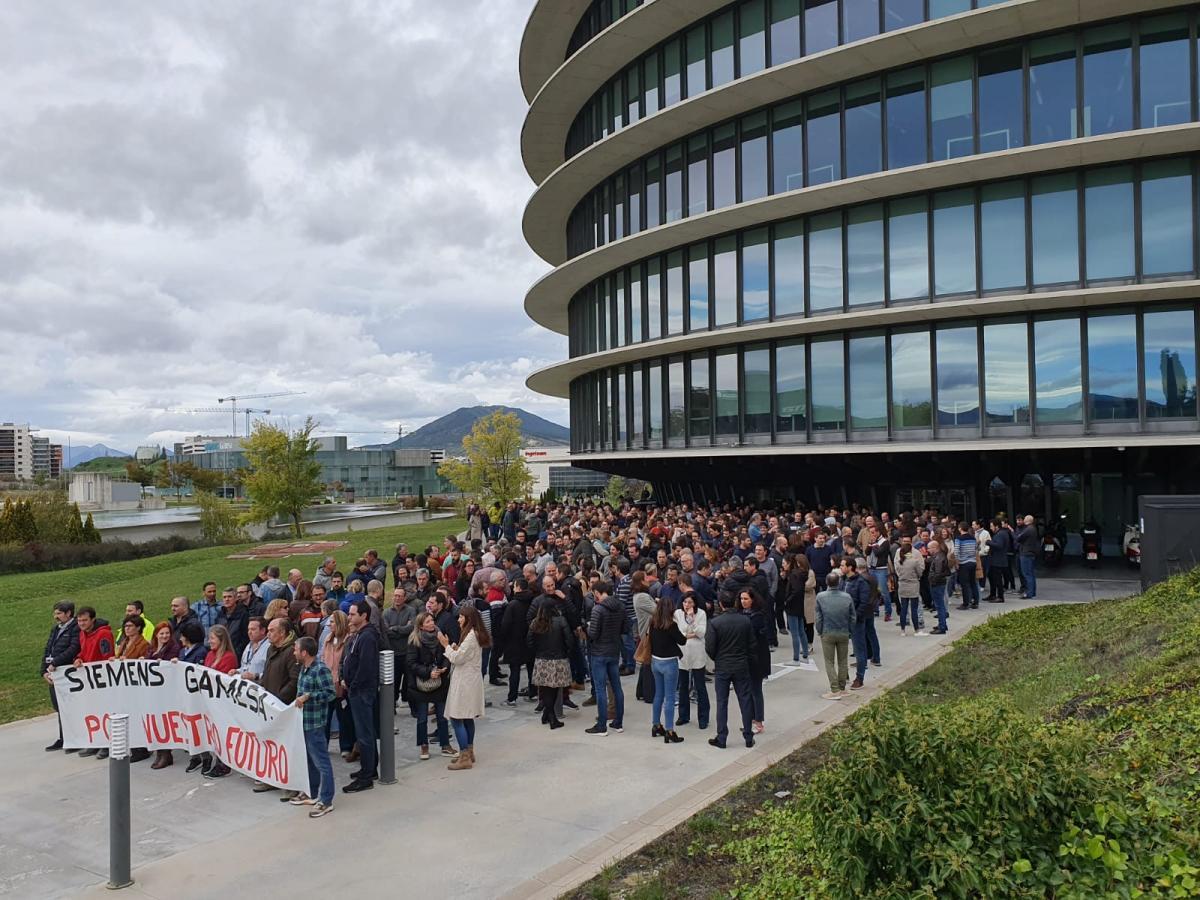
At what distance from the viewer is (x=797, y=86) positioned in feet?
83.5

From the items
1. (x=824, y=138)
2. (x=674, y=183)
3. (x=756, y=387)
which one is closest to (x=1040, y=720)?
(x=756, y=387)

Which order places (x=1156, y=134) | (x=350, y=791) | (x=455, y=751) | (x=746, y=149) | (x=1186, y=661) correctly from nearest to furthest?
(x=1186, y=661) < (x=350, y=791) < (x=455, y=751) < (x=1156, y=134) < (x=746, y=149)

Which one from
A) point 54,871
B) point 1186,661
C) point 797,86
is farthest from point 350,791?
point 797,86

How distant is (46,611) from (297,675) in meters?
19.8

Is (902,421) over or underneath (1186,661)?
over

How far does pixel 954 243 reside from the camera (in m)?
24.0

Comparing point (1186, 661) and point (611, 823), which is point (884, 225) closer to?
point (1186, 661)

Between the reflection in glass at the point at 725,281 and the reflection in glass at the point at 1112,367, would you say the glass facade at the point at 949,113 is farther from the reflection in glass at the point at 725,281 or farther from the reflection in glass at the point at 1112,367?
the reflection in glass at the point at 1112,367

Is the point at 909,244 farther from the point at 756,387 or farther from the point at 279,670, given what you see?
the point at 279,670

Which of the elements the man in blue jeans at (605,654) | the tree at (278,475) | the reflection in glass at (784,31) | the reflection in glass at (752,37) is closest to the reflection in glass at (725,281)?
the reflection in glass at (752,37)

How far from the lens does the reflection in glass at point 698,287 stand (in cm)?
2886

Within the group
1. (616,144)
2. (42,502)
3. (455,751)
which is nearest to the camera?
(455,751)

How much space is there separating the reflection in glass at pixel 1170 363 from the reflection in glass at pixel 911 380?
221 inches

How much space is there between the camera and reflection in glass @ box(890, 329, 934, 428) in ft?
80.6
